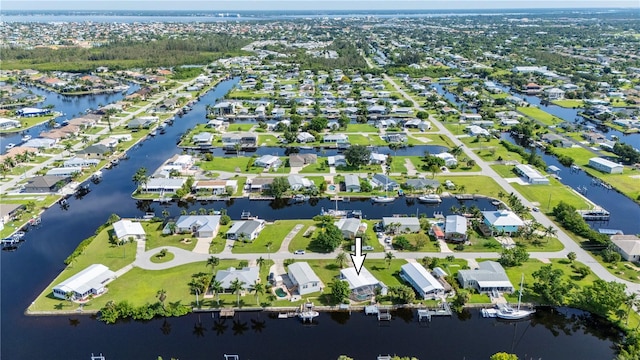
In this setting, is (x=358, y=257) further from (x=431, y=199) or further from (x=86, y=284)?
(x=86, y=284)

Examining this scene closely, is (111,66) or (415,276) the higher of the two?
(111,66)

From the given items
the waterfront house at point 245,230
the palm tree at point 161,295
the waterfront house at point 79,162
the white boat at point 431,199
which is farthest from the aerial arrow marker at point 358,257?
the waterfront house at point 79,162

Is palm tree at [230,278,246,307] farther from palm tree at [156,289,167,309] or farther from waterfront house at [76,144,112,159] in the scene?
waterfront house at [76,144,112,159]

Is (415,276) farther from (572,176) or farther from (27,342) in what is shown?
(572,176)

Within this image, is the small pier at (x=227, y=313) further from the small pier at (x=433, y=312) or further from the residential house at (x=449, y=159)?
the residential house at (x=449, y=159)

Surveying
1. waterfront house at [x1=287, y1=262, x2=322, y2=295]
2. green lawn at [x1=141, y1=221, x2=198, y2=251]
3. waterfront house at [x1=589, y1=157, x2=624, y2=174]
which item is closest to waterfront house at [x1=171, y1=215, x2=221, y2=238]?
green lawn at [x1=141, y1=221, x2=198, y2=251]

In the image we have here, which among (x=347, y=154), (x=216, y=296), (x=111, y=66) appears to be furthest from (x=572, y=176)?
(x=111, y=66)
